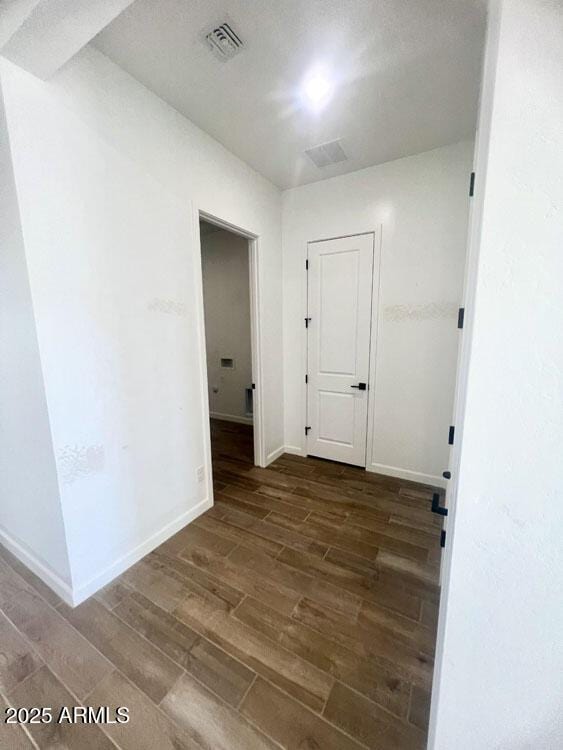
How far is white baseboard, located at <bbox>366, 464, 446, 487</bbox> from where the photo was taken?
2.64m

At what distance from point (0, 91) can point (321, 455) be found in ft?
10.7

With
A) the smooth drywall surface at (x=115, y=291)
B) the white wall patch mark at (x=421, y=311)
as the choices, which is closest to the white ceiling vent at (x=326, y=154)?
the smooth drywall surface at (x=115, y=291)

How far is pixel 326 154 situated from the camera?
7.72 feet

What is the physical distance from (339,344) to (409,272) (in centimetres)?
89

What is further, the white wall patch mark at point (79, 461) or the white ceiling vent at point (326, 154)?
the white ceiling vent at point (326, 154)

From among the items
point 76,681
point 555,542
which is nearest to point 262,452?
point 76,681

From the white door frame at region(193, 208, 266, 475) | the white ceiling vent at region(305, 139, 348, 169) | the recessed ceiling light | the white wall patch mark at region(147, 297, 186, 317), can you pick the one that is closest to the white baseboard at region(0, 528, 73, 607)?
the white door frame at region(193, 208, 266, 475)

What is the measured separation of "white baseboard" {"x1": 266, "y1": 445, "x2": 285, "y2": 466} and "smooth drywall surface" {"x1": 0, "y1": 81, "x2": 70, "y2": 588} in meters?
1.87

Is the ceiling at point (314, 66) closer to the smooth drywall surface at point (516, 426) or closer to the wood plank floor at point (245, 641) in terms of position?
the smooth drywall surface at point (516, 426)

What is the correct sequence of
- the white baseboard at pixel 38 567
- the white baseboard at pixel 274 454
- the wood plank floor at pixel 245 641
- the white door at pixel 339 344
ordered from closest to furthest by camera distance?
the wood plank floor at pixel 245 641 → the white baseboard at pixel 38 567 → the white door at pixel 339 344 → the white baseboard at pixel 274 454

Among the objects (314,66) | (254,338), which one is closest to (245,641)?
(254,338)

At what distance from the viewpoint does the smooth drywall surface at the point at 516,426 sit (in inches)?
19.6

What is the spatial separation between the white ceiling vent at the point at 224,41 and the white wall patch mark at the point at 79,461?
2126 millimetres

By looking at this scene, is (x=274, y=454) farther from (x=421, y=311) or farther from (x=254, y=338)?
(x=421, y=311)
